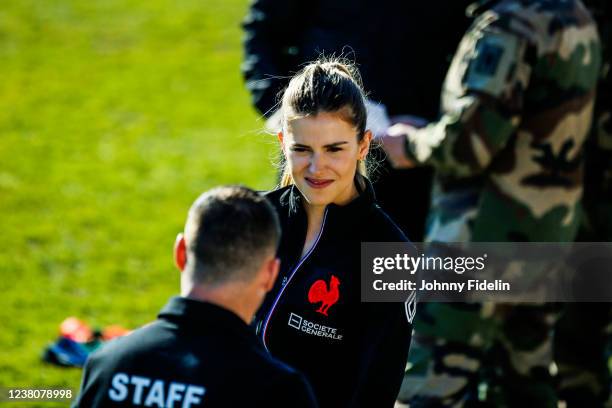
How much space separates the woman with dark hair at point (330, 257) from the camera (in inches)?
108

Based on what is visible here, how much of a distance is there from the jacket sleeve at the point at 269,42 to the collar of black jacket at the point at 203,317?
7.09ft

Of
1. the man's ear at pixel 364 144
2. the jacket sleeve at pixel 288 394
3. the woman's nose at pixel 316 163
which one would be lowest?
the jacket sleeve at pixel 288 394

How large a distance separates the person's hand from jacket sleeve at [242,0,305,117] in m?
0.54

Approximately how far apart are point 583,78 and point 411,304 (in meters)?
1.41

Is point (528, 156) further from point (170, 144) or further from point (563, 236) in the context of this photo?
point (170, 144)

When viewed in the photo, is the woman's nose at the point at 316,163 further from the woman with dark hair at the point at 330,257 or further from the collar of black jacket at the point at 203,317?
the collar of black jacket at the point at 203,317

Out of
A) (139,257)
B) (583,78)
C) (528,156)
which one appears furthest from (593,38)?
(139,257)

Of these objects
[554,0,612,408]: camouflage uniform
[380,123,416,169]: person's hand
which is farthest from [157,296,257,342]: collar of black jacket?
[554,0,612,408]: camouflage uniform

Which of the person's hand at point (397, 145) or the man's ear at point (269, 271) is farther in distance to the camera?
the person's hand at point (397, 145)

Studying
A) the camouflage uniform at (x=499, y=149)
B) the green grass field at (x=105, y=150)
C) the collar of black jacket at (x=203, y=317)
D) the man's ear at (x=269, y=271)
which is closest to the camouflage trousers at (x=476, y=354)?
the camouflage uniform at (x=499, y=149)

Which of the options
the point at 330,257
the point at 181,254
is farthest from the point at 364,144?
the point at 181,254

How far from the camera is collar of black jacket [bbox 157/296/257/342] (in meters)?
2.10

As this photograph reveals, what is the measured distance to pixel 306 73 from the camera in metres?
2.98

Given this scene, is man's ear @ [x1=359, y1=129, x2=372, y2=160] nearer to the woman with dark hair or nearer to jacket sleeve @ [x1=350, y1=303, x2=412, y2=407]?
the woman with dark hair
